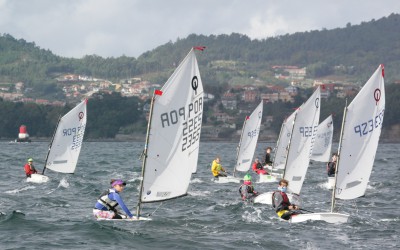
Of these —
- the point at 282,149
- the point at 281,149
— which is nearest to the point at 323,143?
the point at 282,149

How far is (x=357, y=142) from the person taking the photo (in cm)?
3231

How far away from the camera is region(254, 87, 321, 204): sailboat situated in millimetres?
41969

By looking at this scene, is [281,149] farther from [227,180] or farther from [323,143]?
[323,143]

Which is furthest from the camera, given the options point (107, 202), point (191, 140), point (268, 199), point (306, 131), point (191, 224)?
point (306, 131)

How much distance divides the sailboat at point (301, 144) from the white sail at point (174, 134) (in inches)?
403

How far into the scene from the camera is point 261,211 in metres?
37.1

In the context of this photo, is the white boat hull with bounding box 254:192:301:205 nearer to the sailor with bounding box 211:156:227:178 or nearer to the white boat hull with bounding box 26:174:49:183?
the sailor with bounding box 211:156:227:178

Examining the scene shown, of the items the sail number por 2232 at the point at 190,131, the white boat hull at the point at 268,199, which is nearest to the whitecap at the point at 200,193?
the white boat hull at the point at 268,199

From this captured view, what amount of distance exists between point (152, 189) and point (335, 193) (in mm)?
7007

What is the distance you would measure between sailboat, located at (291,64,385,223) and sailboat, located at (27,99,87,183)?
2403 cm

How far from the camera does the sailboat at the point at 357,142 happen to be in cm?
3175

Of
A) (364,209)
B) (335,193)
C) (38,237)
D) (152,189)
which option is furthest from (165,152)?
(364,209)

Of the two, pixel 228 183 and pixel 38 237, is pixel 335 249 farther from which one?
pixel 228 183

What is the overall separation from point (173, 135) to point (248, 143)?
1230 inches
